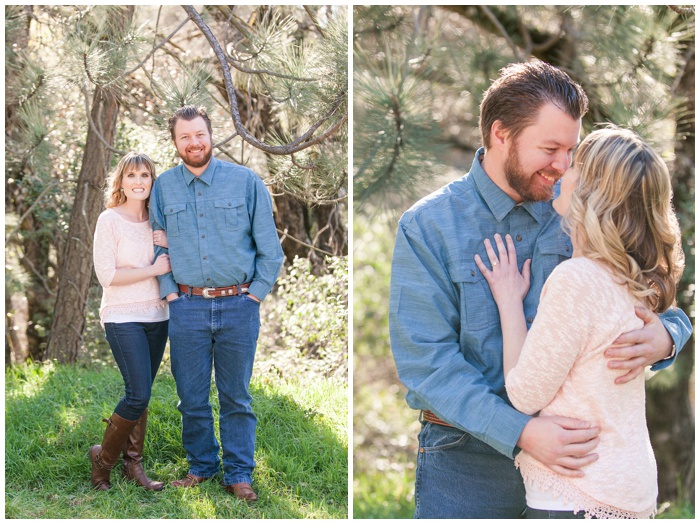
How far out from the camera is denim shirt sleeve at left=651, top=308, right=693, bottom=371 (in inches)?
62.7

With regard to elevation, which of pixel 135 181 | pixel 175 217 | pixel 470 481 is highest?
pixel 135 181

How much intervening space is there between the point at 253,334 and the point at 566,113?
52.5 inches

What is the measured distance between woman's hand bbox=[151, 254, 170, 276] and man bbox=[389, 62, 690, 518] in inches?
41.3

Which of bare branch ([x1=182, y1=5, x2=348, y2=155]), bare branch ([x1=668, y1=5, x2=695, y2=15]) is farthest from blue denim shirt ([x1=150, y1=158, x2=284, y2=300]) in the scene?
bare branch ([x1=668, y1=5, x2=695, y2=15])

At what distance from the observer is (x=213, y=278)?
2385 mm

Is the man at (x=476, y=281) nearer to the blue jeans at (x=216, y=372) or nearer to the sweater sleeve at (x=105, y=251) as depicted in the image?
the blue jeans at (x=216, y=372)

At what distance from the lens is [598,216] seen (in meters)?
1.43

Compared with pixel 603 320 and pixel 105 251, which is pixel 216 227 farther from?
pixel 603 320

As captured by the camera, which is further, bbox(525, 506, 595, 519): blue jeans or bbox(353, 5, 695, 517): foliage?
bbox(353, 5, 695, 517): foliage

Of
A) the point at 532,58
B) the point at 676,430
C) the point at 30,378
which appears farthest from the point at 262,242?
the point at 676,430

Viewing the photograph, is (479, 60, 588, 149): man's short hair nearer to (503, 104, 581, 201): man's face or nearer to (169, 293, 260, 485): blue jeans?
(503, 104, 581, 201): man's face

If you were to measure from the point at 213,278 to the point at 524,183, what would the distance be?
1156 millimetres

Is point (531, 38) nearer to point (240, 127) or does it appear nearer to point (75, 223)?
point (240, 127)

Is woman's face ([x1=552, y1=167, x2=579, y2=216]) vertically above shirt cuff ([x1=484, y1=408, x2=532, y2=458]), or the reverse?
woman's face ([x1=552, y1=167, x2=579, y2=216])
